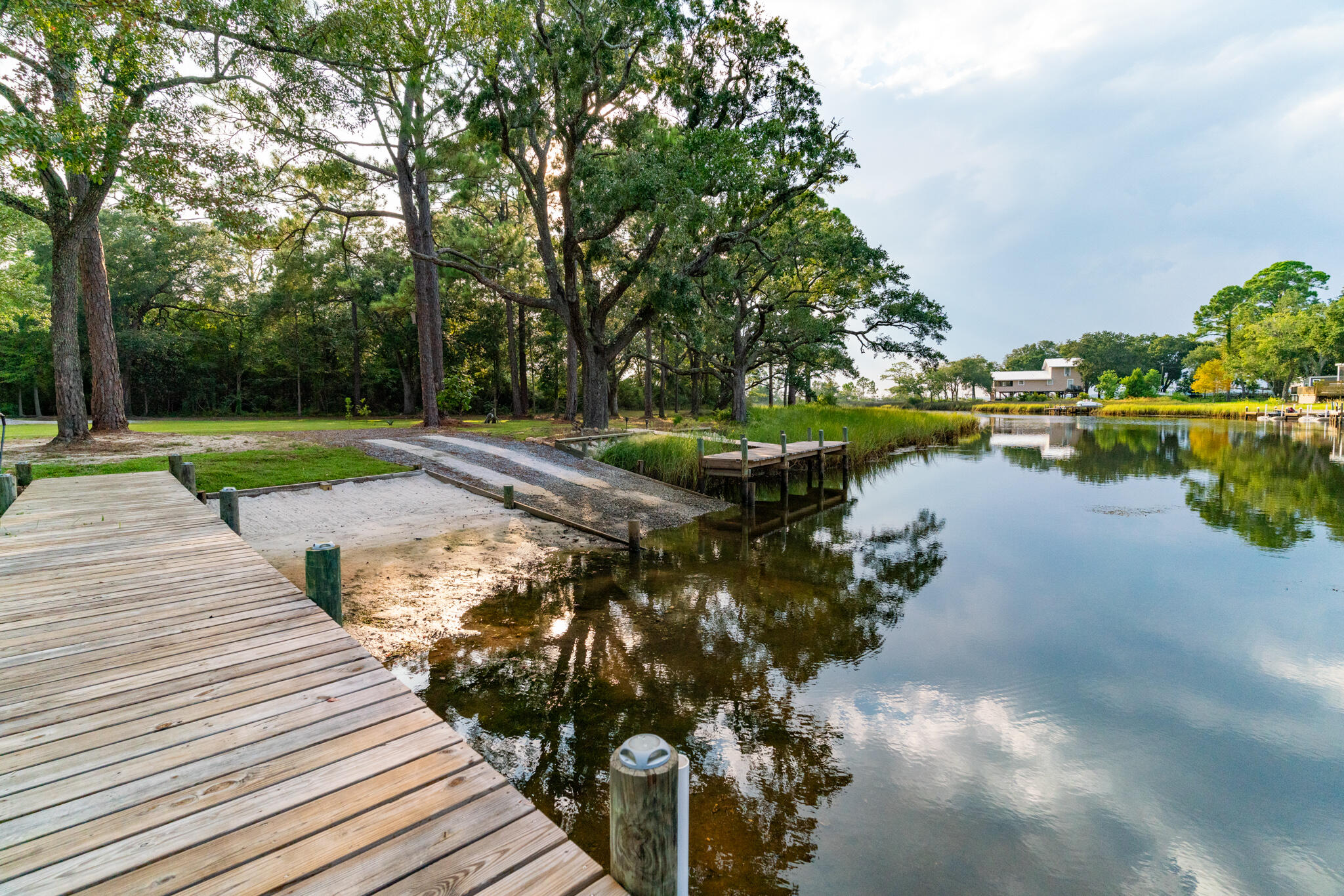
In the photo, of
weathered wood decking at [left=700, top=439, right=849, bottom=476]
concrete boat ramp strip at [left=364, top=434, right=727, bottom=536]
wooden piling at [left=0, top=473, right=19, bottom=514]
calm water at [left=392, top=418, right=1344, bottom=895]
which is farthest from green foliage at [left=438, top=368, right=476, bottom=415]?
wooden piling at [left=0, top=473, right=19, bottom=514]

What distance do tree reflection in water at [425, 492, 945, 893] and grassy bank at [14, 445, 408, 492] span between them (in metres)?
5.66

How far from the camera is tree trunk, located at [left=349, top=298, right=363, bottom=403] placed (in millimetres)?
28391

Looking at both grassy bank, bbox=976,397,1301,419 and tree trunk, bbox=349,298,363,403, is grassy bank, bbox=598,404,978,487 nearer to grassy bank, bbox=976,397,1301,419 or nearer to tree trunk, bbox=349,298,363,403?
tree trunk, bbox=349,298,363,403

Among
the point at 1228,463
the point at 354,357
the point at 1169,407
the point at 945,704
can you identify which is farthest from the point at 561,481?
the point at 1169,407

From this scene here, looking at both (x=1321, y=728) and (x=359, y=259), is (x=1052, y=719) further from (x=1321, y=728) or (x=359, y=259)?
(x=359, y=259)

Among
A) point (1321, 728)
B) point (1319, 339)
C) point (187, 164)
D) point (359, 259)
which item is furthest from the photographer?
point (1319, 339)

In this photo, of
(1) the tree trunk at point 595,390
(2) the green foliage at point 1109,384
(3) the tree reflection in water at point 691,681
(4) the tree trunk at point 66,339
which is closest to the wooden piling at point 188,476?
(3) the tree reflection in water at point 691,681

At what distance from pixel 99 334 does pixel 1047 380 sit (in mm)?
81534

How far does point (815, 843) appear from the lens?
3.50 metres

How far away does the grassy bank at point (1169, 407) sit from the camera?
46.6 metres

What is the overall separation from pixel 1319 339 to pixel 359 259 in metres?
60.8

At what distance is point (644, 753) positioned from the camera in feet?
5.53

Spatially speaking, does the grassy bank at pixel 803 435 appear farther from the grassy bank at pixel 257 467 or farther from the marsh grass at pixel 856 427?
the grassy bank at pixel 257 467

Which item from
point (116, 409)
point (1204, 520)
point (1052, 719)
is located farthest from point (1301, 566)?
point (116, 409)
